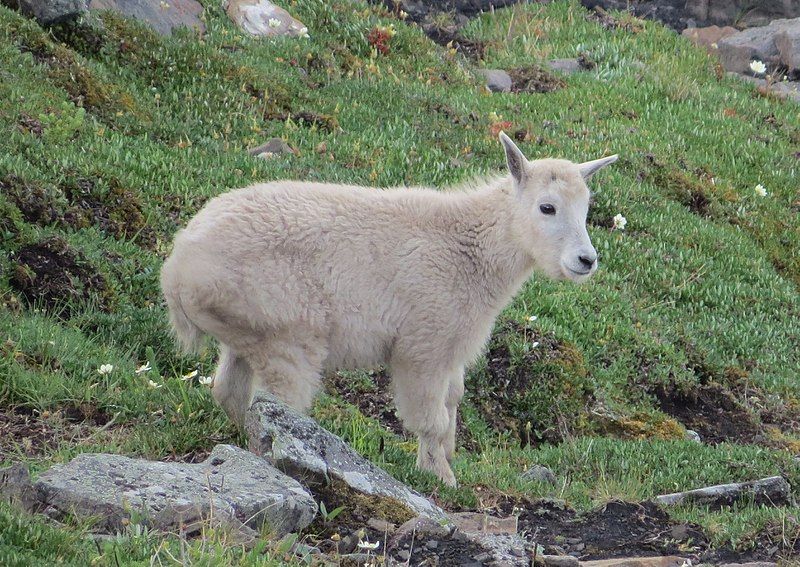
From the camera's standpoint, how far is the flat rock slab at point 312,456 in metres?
5.93

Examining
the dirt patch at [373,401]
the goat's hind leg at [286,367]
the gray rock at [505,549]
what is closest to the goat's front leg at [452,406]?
the dirt patch at [373,401]

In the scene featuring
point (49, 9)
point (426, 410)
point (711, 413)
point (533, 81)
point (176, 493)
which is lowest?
point (711, 413)

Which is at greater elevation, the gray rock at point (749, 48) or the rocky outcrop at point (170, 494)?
the rocky outcrop at point (170, 494)

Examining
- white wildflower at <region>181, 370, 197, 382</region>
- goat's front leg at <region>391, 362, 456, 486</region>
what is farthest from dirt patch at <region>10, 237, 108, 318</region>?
goat's front leg at <region>391, 362, 456, 486</region>

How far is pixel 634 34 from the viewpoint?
787 inches

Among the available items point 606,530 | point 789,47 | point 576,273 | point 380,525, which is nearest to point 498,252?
point 576,273

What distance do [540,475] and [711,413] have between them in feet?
11.8

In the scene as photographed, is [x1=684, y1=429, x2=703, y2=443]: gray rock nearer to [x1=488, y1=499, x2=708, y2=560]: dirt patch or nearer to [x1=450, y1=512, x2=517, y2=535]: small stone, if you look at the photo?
[x1=488, y1=499, x2=708, y2=560]: dirt patch

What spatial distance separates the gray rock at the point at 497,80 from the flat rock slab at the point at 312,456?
11579 mm

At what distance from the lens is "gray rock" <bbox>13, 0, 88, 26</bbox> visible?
41.7 ft

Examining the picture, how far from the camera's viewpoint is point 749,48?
20078 millimetres

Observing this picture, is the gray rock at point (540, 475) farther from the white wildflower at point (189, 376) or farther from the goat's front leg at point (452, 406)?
the white wildflower at point (189, 376)

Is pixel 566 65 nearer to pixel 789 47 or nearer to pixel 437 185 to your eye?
pixel 789 47

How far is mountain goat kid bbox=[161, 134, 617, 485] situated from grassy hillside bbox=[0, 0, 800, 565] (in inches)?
A: 20.0
